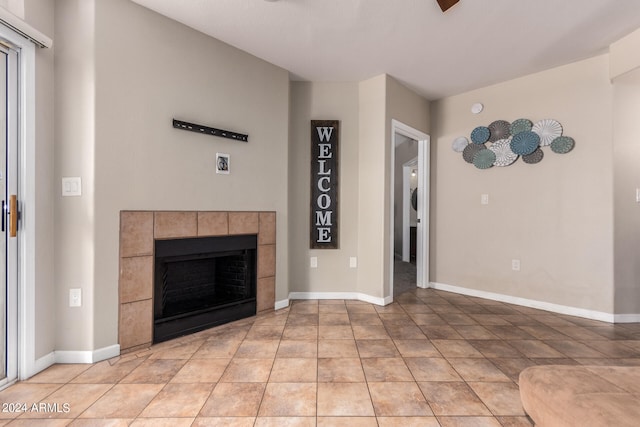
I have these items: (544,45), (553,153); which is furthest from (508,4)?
A: (553,153)

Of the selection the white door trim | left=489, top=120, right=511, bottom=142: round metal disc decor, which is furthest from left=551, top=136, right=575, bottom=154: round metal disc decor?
the white door trim

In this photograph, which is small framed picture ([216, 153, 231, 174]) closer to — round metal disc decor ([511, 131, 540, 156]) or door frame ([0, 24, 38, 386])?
door frame ([0, 24, 38, 386])

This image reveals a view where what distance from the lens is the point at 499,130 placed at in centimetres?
344

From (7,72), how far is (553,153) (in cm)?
447

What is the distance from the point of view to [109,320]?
2.04 m

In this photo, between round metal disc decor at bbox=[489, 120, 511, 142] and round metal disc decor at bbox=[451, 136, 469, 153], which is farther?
round metal disc decor at bbox=[451, 136, 469, 153]

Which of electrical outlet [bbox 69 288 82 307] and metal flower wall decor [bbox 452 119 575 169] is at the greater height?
metal flower wall decor [bbox 452 119 575 169]

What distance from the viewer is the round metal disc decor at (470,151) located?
3600 mm

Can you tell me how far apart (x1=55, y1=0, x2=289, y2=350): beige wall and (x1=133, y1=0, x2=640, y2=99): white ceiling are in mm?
258

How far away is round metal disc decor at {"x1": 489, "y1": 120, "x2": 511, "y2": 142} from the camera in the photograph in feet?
11.1

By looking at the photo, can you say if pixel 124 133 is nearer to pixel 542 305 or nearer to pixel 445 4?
pixel 445 4

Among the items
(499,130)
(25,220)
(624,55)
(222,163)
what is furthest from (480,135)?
(25,220)

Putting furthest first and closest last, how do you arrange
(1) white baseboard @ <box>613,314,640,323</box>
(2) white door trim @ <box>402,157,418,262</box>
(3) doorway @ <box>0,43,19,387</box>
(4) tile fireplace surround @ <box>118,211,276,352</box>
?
(2) white door trim @ <box>402,157,418,262</box>
(1) white baseboard @ <box>613,314,640,323</box>
(4) tile fireplace surround @ <box>118,211,276,352</box>
(3) doorway @ <box>0,43,19,387</box>

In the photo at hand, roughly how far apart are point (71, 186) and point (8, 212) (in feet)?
1.11
